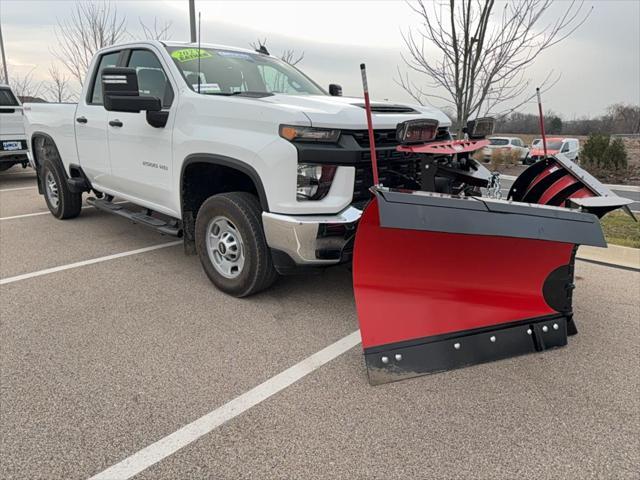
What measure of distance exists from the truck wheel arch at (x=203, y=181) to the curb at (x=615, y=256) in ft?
12.8

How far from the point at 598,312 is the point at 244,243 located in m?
2.87

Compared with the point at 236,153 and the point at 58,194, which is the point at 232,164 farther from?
the point at 58,194

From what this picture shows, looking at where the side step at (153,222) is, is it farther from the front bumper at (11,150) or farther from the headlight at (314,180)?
the front bumper at (11,150)

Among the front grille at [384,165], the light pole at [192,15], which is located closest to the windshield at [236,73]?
the front grille at [384,165]

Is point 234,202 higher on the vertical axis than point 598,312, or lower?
higher

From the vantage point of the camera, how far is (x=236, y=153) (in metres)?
3.54

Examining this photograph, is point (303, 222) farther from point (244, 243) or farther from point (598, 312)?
point (598, 312)

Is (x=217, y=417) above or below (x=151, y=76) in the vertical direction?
below

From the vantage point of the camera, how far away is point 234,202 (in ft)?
12.2

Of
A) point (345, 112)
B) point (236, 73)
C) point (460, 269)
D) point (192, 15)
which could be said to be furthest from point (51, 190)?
point (460, 269)

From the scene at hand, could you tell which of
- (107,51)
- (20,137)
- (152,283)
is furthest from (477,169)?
(20,137)

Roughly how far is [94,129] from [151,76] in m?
1.22

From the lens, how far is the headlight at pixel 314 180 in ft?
10.7

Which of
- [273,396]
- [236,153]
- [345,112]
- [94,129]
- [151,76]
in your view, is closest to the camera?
[273,396]
